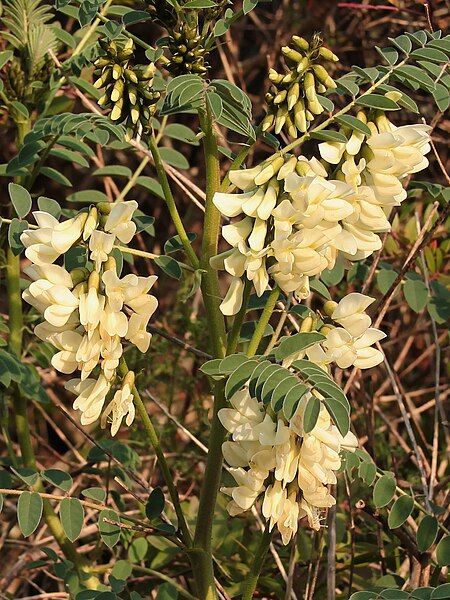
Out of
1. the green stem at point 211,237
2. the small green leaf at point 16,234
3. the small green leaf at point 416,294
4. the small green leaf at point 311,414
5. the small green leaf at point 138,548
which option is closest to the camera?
the small green leaf at point 311,414

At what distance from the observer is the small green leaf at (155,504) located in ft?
4.51

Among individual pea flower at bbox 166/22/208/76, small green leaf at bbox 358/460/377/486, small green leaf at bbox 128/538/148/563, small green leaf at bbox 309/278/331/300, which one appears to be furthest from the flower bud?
small green leaf at bbox 128/538/148/563

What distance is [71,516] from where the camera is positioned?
134cm

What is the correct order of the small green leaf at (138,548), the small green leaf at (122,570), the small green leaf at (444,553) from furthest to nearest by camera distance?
the small green leaf at (138,548) < the small green leaf at (122,570) < the small green leaf at (444,553)

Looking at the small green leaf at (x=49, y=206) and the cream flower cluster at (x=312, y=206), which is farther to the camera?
the small green leaf at (x=49, y=206)

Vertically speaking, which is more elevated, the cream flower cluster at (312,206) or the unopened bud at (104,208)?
the cream flower cluster at (312,206)

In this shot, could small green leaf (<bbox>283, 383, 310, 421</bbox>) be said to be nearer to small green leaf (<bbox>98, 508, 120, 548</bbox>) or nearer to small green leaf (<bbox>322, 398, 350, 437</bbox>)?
small green leaf (<bbox>322, 398, 350, 437</bbox>)

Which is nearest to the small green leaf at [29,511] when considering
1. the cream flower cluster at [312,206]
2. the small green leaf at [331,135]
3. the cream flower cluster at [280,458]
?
the cream flower cluster at [280,458]

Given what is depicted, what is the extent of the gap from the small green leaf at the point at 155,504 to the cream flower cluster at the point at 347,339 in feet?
1.28

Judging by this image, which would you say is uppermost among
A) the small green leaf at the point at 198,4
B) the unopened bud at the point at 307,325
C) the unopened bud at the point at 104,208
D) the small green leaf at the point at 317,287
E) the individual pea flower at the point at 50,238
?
the small green leaf at the point at 198,4

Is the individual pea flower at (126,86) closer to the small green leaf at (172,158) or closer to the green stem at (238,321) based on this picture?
the green stem at (238,321)

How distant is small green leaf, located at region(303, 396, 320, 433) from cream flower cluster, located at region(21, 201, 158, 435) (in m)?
0.23

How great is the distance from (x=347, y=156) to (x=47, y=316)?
409 millimetres

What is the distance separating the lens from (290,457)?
42.2 inches
